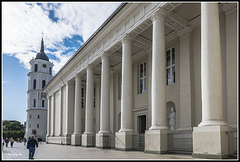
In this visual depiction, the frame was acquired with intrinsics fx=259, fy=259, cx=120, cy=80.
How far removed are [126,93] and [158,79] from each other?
444cm

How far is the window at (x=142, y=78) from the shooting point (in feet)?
87.6

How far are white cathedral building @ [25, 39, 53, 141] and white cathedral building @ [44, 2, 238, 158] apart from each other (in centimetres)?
5137

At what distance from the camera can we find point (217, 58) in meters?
12.5

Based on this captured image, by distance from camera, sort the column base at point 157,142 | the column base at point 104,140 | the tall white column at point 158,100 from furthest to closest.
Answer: the column base at point 104,140 < the tall white column at point 158,100 < the column base at point 157,142

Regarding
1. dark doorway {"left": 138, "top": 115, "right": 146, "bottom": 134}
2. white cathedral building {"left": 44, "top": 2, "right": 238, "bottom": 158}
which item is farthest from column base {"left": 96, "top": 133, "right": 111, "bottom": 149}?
dark doorway {"left": 138, "top": 115, "right": 146, "bottom": 134}

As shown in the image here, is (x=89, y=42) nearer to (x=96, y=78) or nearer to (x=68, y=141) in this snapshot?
(x=96, y=78)

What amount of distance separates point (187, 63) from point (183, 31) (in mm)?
2625

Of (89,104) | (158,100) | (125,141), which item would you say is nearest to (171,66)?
(158,100)

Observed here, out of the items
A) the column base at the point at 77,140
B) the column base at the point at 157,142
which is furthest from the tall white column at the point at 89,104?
the column base at the point at 157,142

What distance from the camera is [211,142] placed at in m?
11.8

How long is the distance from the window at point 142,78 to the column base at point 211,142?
14.3 meters

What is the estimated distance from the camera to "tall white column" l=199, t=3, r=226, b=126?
40.0 feet

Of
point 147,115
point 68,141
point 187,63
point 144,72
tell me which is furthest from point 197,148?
point 68,141

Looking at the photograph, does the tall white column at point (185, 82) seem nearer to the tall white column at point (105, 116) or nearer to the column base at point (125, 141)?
the column base at point (125, 141)
